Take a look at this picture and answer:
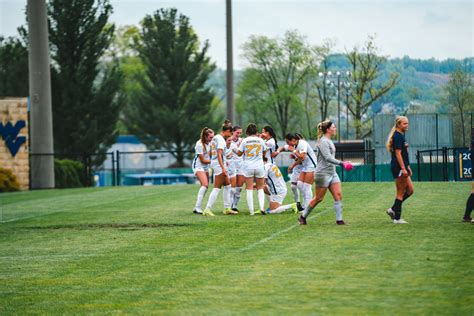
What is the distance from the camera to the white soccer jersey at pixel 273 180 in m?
21.2

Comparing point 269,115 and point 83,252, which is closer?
point 83,252

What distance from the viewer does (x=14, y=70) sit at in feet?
199

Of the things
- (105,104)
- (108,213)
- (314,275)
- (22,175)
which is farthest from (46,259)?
(105,104)

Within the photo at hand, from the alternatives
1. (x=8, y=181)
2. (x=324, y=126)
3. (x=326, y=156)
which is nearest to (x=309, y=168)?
(x=324, y=126)

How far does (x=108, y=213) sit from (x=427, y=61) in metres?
45.6

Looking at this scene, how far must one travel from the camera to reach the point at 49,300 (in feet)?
35.4

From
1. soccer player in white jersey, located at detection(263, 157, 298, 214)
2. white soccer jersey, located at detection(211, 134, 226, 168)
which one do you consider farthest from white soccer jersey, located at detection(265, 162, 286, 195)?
white soccer jersey, located at detection(211, 134, 226, 168)

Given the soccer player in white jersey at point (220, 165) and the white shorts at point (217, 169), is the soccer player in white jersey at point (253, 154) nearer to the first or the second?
the soccer player in white jersey at point (220, 165)

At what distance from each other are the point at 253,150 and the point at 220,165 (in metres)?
1.11

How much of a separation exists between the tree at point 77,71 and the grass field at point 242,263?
36.3m

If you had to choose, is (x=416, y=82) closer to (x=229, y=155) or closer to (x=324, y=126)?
(x=229, y=155)

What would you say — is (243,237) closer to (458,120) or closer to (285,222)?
(285,222)

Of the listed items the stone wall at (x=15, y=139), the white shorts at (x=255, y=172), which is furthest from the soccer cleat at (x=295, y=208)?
the stone wall at (x=15, y=139)

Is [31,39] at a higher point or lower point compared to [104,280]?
higher
